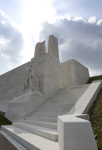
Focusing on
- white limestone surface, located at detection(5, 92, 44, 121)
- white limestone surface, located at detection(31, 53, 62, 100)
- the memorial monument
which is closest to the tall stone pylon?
the memorial monument

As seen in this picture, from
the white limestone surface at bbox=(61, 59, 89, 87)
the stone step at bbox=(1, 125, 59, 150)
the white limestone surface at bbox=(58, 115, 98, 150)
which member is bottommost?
the stone step at bbox=(1, 125, 59, 150)

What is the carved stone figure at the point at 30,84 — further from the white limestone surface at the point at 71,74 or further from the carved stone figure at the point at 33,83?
the white limestone surface at the point at 71,74

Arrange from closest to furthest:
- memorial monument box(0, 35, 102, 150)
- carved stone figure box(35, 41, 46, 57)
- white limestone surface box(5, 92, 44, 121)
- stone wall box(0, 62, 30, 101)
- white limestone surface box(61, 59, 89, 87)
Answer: memorial monument box(0, 35, 102, 150), white limestone surface box(5, 92, 44, 121), stone wall box(0, 62, 30, 101), carved stone figure box(35, 41, 46, 57), white limestone surface box(61, 59, 89, 87)

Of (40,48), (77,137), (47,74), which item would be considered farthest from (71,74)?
(77,137)

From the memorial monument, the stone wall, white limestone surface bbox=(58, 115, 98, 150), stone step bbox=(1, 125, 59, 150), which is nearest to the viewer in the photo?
white limestone surface bbox=(58, 115, 98, 150)

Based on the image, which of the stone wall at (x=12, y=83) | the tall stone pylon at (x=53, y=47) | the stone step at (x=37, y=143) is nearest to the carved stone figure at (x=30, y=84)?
the stone wall at (x=12, y=83)

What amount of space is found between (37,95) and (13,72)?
300 inches

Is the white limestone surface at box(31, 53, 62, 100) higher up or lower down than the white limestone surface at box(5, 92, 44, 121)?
higher up

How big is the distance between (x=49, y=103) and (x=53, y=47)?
8.07 meters

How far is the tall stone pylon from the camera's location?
504 inches

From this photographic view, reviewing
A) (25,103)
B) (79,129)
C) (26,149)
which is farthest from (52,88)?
(79,129)

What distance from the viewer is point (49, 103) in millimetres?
7398

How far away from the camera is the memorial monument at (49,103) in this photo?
6.19 ft

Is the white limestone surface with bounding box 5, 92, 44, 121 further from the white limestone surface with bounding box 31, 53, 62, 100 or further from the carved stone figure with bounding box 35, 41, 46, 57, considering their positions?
the carved stone figure with bounding box 35, 41, 46, 57
